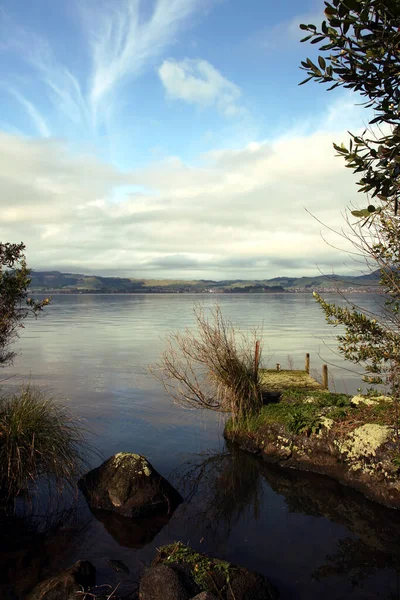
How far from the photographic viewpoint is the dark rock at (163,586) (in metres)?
6.80

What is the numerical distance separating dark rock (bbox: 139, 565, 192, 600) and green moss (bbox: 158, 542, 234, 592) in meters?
0.30

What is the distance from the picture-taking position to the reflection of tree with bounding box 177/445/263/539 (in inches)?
422

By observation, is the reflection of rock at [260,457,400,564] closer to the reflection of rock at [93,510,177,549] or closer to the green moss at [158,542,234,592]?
the reflection of rock at [93,510,177,549]

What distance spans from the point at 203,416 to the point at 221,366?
4559mm

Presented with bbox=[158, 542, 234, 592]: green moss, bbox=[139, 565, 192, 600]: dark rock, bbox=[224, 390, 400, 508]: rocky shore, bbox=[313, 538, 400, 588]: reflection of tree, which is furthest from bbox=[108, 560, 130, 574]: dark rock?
bbox=[224, 390, 400, 508]: rocky shore

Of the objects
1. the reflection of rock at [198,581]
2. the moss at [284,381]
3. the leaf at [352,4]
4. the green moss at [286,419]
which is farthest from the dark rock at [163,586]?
the moss at [284,381]

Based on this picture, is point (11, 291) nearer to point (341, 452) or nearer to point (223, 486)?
point (223, 486)

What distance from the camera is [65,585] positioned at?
7043 millimetres

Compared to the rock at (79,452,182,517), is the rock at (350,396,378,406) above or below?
above

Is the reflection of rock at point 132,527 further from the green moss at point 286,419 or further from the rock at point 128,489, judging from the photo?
the green moss at point 286,419

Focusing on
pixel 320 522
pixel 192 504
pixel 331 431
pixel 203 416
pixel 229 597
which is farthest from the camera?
pixel 203 416

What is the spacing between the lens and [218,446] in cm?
1569

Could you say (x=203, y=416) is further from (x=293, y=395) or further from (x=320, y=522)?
(x=320, y=522)

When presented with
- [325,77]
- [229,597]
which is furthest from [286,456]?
[325,77]
